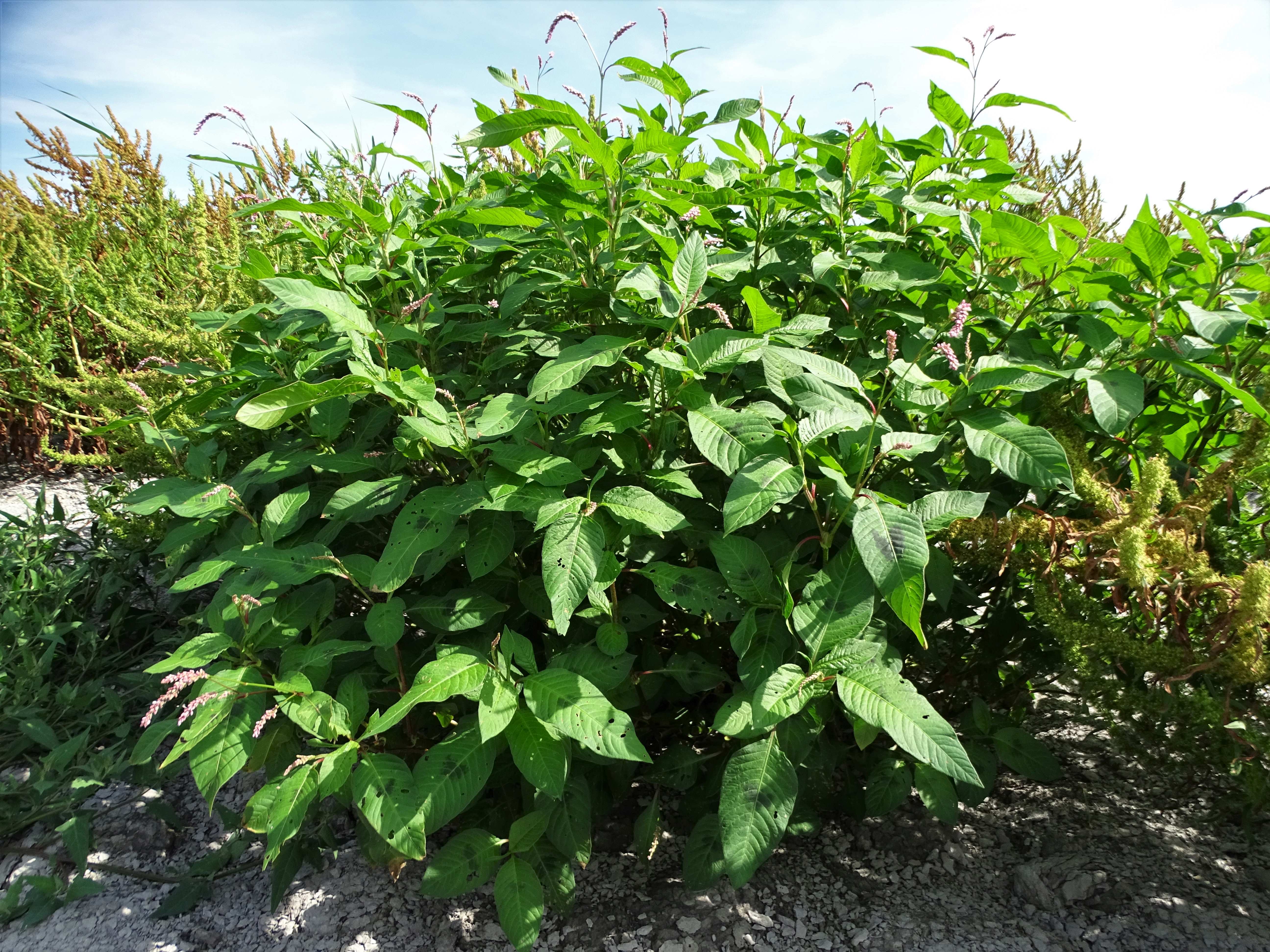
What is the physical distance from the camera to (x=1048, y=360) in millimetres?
1889

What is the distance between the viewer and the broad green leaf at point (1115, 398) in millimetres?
1555

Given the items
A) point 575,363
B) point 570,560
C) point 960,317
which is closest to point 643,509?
point 570,560

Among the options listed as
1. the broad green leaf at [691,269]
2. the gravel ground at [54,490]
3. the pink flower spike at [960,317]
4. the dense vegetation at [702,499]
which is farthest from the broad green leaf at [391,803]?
the gravel ground at [54,490]

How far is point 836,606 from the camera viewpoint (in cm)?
153

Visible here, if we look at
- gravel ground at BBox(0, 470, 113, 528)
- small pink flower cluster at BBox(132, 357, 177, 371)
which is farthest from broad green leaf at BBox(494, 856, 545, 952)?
gravel ground at BBox(0, 470, 113, 528)

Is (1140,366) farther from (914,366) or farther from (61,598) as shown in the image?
(61,598)

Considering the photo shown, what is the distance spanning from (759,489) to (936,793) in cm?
94

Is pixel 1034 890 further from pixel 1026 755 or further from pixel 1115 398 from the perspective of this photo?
pixel 1115 398

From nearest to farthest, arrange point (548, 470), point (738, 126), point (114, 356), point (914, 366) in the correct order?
point (548, 470)
point (914, 366)
point (738, 126)
point (114, 356)

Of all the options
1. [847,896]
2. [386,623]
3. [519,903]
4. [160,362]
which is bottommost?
[847,896]

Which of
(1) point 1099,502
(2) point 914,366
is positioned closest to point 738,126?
(2) point 914,366

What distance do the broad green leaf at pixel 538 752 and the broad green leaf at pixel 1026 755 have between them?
1.09 m

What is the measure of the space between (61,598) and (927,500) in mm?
2639

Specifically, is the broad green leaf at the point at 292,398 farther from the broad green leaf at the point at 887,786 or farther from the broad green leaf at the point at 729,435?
the broad green leaf at the point at 887,786
